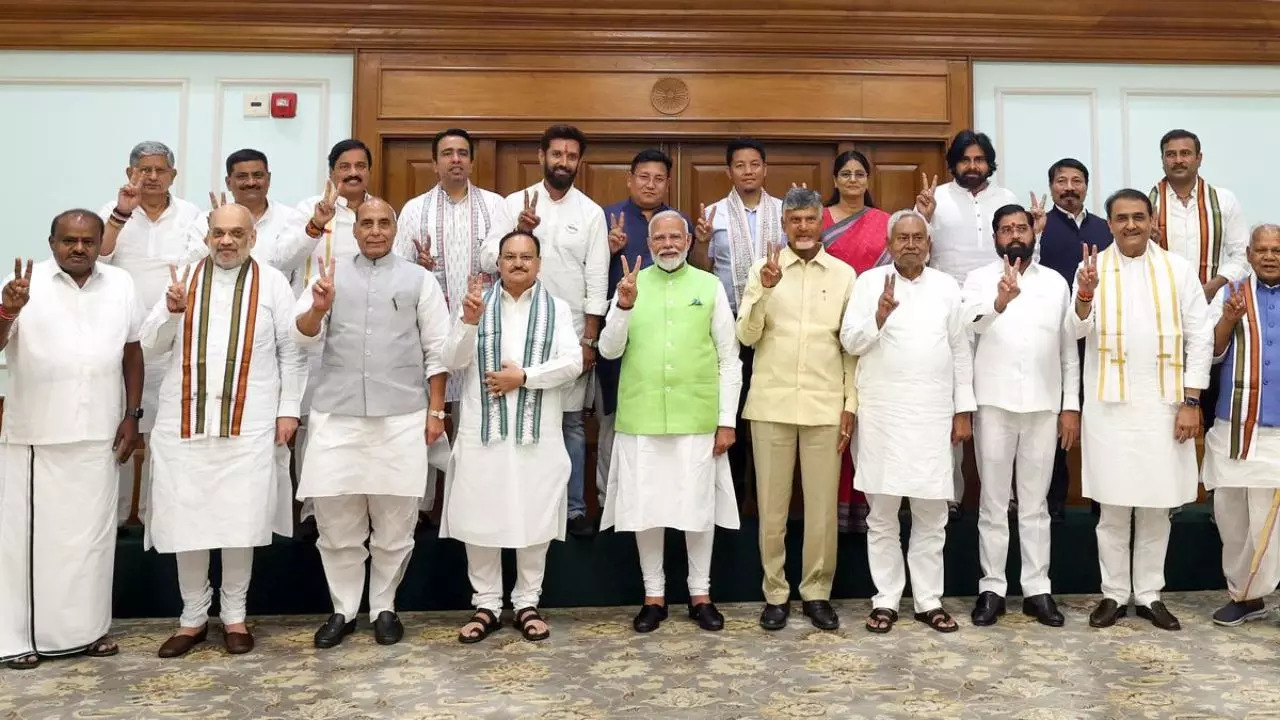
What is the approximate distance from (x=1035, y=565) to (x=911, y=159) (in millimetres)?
2711

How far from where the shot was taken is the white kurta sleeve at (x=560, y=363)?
334 cm

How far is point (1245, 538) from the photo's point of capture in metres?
3.63

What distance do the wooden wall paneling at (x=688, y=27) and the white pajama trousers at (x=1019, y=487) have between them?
2.71 m

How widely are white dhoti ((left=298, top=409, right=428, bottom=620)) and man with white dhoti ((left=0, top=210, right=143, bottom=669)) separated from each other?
2.22 feet

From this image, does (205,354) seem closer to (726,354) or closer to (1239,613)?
(726,354)

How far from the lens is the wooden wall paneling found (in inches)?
205

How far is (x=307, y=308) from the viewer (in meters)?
3.20

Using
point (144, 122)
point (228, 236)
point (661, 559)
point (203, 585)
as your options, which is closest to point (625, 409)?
point (661, 559)

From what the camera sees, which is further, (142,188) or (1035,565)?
(142,188)

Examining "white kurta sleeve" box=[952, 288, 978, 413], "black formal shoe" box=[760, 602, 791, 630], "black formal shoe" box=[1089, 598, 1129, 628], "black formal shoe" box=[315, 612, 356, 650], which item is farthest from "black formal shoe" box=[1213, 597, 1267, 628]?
"black formal shoe" box=[315, 612, 356, 650]

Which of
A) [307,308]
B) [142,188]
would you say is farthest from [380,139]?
[307,308]

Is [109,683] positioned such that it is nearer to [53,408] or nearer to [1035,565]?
[53,408]

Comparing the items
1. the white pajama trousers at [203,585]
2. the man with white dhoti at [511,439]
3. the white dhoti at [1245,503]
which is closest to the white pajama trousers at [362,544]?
the man with white dhoti at [511,439]

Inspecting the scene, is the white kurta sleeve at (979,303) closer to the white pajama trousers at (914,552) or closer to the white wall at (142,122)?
the white pajama trousers at (914,552)
